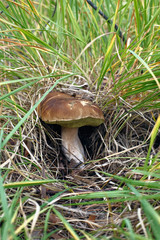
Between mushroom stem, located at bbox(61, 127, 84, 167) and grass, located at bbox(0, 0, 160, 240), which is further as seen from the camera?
mushroom stem, located at bbox(61, 127, 84, 167)

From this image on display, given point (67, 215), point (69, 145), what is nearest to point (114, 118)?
point (69, 145)

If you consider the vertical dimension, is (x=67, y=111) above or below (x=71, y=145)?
above

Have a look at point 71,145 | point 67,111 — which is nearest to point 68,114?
point 67,111

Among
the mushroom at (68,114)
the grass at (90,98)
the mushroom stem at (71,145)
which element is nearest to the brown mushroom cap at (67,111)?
the mushroom at (68,114)

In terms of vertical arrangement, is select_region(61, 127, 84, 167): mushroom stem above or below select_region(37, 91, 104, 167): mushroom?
below

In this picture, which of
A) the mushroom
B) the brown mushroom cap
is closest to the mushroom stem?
the mushroom

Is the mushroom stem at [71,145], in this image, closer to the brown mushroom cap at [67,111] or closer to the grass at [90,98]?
the grass at [90,98]

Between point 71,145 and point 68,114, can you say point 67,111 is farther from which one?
point 71,145

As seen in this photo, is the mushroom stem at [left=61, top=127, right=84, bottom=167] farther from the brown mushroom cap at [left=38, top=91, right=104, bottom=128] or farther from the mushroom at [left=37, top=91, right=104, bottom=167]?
the brown mushroom cap at [left=38, top=91, right=104, bottom=128]
